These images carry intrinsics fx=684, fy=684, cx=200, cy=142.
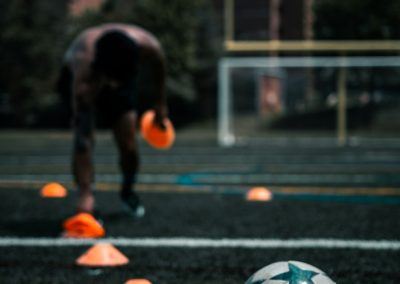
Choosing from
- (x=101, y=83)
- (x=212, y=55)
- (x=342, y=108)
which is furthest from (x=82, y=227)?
(x=212, y=55)

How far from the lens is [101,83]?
4.46 meters

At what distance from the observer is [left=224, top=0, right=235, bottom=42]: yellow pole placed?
18.0 meters

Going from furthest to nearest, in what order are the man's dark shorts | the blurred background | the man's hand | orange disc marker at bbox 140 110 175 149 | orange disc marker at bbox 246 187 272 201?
the blurred background < orange disc marker at bbox 246 187 272 201 < orange disc marker at bbox 140 110 175 149 < the man's hand < the man's dark shorts

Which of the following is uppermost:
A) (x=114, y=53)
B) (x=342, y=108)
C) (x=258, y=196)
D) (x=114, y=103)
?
(x=114, y=53)

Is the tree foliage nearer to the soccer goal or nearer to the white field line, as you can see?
the soccer goal

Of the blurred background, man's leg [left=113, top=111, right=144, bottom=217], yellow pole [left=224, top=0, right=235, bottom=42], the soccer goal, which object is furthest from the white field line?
yellow pole [left=224, top=0, right=235, bottom=42]

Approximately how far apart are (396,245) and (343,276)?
87 cm

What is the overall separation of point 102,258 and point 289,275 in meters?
1.20

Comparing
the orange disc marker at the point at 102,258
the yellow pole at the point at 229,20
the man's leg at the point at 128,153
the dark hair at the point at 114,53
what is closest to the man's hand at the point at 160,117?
the man's leg at the point at 128,153

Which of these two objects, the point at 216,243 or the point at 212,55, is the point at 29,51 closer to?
the point at 212,55

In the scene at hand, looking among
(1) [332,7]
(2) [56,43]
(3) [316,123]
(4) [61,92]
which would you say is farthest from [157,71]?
(2) [56,43]

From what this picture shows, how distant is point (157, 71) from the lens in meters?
4.84

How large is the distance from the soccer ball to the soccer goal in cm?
1544

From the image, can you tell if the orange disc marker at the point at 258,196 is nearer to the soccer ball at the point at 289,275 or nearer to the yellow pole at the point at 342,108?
the soccer ball at the point at 289,275
